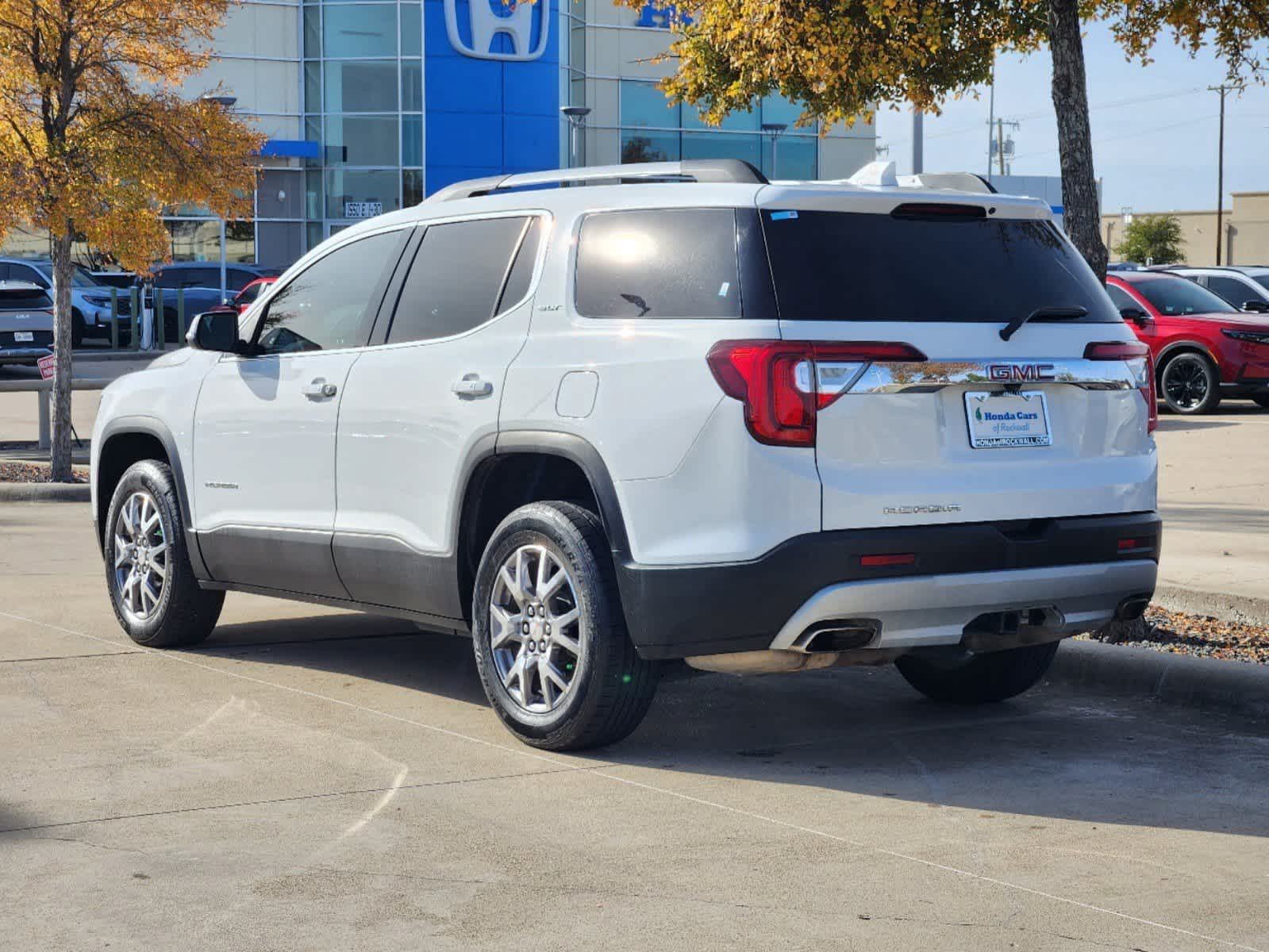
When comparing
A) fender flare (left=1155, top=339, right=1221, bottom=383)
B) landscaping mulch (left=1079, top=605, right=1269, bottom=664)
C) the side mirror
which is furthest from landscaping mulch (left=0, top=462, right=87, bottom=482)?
fender flare (left=1155, top=339, right=1221, bottom=383)

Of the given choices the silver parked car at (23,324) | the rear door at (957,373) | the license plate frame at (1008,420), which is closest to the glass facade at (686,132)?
the silver parked car at (23,324)

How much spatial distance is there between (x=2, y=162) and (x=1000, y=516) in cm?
1160

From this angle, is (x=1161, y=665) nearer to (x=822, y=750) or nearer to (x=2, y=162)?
(x=822, y=750)

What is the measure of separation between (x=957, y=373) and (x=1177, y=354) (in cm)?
1631

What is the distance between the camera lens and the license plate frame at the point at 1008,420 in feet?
19.4

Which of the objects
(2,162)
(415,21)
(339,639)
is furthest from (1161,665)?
(415,21)

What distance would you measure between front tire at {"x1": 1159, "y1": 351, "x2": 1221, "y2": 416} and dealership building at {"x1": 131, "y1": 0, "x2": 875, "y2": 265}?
2724 cm

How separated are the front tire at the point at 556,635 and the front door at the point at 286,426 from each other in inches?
41.6

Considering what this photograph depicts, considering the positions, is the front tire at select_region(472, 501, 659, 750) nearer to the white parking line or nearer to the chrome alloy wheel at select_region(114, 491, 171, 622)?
the white parking line

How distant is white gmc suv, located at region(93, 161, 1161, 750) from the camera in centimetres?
570

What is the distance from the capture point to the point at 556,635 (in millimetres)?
6168

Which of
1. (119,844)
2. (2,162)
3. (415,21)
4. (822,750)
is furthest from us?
(415,21)

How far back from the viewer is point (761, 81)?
13.0 m

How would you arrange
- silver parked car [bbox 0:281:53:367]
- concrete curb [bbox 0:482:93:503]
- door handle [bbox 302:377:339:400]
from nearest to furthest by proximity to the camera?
1. door handle [bbox 302:377:339:400]
2. concrete curb [bbox 0:482:93:503]
3. silver parked car [bbox 0:281:53:367]
